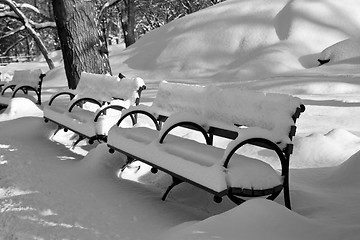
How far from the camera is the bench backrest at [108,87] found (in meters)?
5.91

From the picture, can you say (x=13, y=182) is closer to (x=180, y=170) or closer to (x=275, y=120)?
(x=180, y=170)

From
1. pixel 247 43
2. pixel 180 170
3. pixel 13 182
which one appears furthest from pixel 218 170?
pixel 247 43

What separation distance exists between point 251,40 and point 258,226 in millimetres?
12177

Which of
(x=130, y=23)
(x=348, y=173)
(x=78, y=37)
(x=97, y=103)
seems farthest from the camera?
(x=130, y=23)

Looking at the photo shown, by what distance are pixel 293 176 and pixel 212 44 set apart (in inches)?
434

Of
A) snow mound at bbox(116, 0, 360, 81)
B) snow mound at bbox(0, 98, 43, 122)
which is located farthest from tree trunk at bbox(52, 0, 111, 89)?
snow mound at bbox(116, 0, 360, 81)

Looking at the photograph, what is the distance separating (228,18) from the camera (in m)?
15.8

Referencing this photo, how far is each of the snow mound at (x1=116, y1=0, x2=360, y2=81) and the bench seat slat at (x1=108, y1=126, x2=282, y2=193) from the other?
8483mm

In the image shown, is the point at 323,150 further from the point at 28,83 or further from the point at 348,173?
the point at 28,83

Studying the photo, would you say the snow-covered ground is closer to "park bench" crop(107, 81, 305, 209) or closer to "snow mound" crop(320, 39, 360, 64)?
"park bench" crop(107, 81, 305, 209)

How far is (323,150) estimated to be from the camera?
190 inches

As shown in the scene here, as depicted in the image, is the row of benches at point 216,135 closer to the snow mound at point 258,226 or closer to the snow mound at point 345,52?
the snow mound at point 258,226

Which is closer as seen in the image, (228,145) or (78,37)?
(228,145)

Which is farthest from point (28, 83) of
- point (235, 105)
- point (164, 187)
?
point (235, 105)
